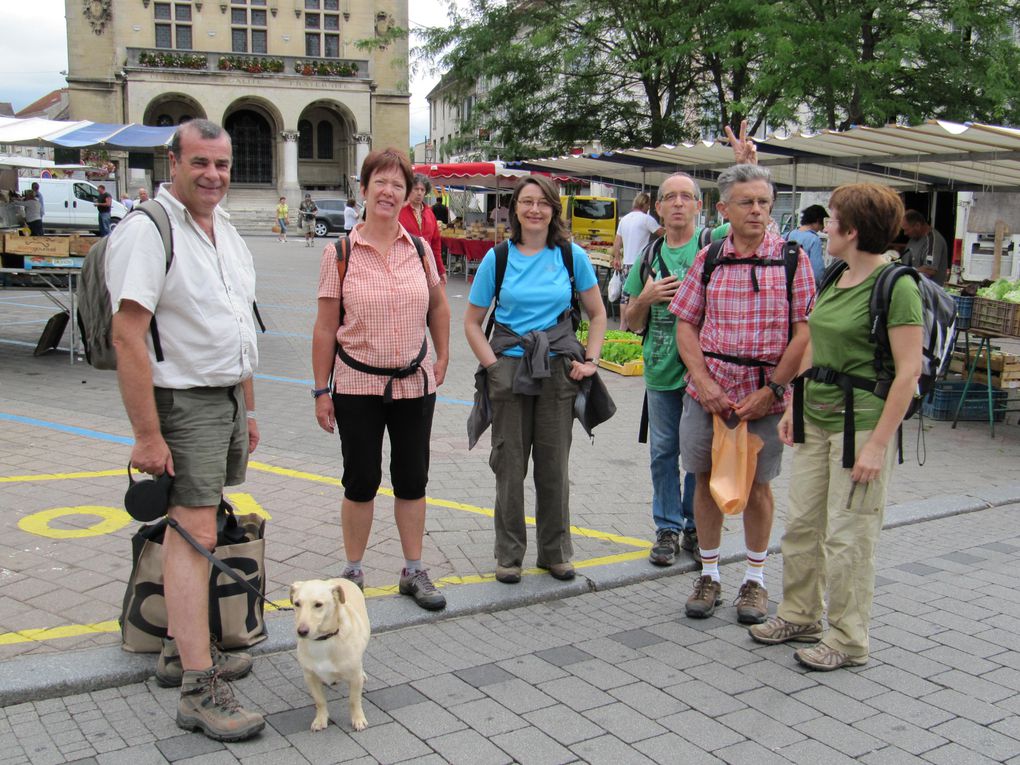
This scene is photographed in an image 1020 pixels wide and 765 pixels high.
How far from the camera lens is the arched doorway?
50.8m

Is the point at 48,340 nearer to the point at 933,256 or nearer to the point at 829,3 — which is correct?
the point at 933,256

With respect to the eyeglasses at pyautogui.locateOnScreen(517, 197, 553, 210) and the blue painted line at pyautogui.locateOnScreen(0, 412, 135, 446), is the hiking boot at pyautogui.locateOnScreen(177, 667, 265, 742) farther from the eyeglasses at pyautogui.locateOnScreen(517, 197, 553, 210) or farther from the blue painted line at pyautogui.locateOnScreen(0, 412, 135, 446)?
the blue painted line at pyautogui.locateOnScreen(0, 412, 135, 446)

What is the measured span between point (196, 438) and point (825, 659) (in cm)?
264

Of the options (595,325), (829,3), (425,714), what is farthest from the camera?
(829,3)

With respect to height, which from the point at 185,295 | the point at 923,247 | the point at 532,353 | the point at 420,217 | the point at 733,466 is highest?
the point at 420,217

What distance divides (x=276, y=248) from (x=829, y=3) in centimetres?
2266

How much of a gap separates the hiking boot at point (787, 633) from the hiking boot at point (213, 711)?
2155mm

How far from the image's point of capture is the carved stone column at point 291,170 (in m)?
48.3

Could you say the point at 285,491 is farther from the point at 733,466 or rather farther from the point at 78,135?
the point at 78,135

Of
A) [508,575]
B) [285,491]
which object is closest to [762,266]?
[508,575]

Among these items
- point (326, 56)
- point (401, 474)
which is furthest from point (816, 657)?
point (326, 56)

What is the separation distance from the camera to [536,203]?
4418 mm

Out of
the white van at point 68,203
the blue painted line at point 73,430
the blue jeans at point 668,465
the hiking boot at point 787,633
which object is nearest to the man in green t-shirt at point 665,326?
the blue jeans at point 668,465

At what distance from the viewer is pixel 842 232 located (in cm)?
381
